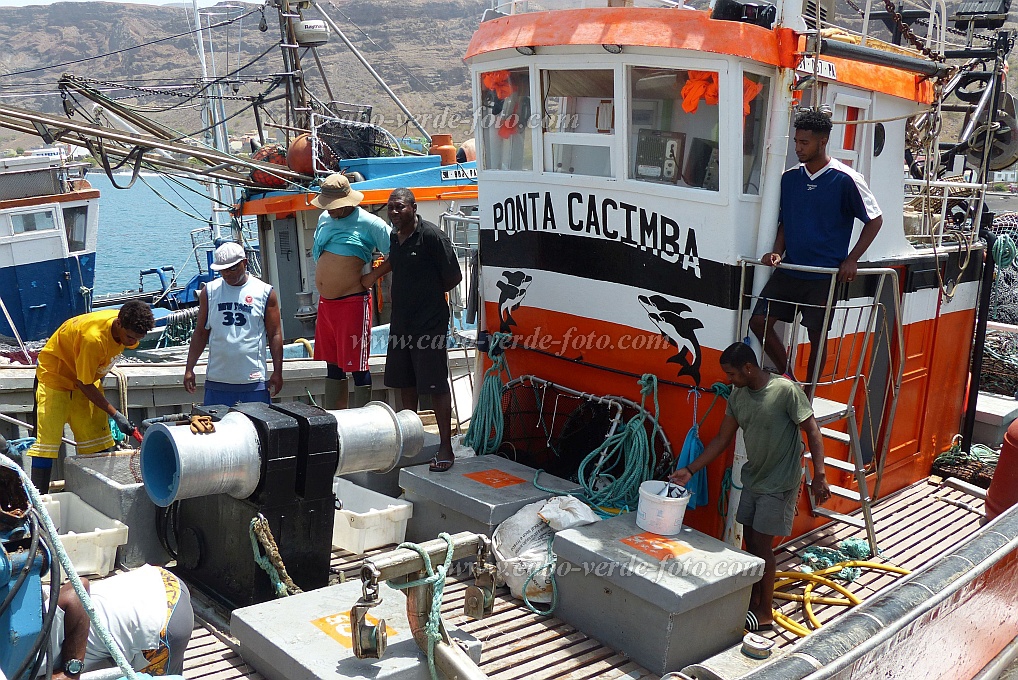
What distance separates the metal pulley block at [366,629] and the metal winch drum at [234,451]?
1.26 m

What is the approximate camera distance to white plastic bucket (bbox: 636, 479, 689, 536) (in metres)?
5.00

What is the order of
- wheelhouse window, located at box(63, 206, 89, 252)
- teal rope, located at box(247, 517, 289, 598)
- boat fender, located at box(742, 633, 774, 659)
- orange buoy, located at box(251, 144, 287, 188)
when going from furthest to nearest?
wheelhouse window, located at box(63, 206, 89, 252), orange buoy, located at box(251, 144, 287, 188), teal rope, located at box(247, 517, 289, 598), boat fender, located at box(742, 633, 774, 659)

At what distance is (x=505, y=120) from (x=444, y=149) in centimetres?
865

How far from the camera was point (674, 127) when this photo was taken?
5.57m

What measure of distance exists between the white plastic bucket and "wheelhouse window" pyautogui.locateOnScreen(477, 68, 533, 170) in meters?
2.54

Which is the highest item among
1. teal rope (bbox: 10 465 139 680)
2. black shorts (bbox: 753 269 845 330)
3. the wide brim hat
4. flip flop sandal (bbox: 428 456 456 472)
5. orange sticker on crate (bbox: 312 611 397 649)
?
the wide brim hat

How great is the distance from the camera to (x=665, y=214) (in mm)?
5609

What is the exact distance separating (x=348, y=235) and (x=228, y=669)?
11.7ft

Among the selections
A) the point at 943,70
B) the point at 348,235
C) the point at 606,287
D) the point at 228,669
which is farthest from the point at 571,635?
the point at 943,70

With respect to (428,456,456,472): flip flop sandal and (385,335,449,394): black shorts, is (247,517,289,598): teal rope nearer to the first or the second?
(428,456,456,472): flip flop sandal

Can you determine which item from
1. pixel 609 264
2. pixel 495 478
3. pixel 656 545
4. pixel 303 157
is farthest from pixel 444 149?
pixel 656 545

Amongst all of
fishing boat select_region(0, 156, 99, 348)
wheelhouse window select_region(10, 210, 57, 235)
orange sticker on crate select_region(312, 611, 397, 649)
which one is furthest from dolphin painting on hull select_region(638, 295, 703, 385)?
wheelhouse window select_region(10, 210, 57, 235)

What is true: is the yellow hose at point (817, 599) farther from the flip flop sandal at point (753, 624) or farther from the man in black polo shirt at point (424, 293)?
the man in black polo shirt at point (424, 293)

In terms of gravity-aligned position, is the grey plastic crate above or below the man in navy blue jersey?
below
